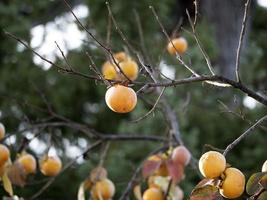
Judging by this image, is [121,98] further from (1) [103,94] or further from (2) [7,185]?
(1) [103,94]

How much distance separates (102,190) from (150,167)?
0.17 m

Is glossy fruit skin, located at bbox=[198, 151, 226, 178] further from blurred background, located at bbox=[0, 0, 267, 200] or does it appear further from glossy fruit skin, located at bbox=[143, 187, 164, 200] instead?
blurred background, located at bbox=[0, 0, 267, 200]

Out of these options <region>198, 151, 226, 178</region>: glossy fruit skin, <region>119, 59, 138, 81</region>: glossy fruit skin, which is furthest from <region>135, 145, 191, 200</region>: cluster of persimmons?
<region>198, 151, 226, 178</region>: glossy fruit skin

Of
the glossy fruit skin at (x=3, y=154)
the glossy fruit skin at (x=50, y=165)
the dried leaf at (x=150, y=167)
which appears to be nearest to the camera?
the glossy fruit skin at (x=3, y=154)

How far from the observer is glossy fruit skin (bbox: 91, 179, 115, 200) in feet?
5.43

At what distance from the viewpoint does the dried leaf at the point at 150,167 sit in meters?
1.59

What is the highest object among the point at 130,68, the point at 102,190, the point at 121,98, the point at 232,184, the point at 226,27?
the point at 226,27

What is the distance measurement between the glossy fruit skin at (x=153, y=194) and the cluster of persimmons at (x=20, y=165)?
325 mm

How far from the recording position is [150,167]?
161 cm

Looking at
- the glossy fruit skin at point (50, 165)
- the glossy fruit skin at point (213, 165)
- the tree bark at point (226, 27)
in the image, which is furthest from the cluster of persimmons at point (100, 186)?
the tree bark at point (226, 27)

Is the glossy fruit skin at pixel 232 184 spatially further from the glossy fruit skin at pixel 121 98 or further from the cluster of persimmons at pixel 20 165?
the cluster of persimmons at pixel 20 165

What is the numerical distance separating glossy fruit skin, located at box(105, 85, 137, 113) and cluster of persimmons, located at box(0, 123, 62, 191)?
560 millimetres

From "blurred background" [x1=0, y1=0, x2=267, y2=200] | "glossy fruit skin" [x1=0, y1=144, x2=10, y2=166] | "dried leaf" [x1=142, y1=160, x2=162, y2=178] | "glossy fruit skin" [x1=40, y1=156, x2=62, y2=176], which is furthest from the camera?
"blurred background" [x1=0, y1=0, x2=267, y2=200]

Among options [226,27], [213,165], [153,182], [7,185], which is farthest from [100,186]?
[226,27]
